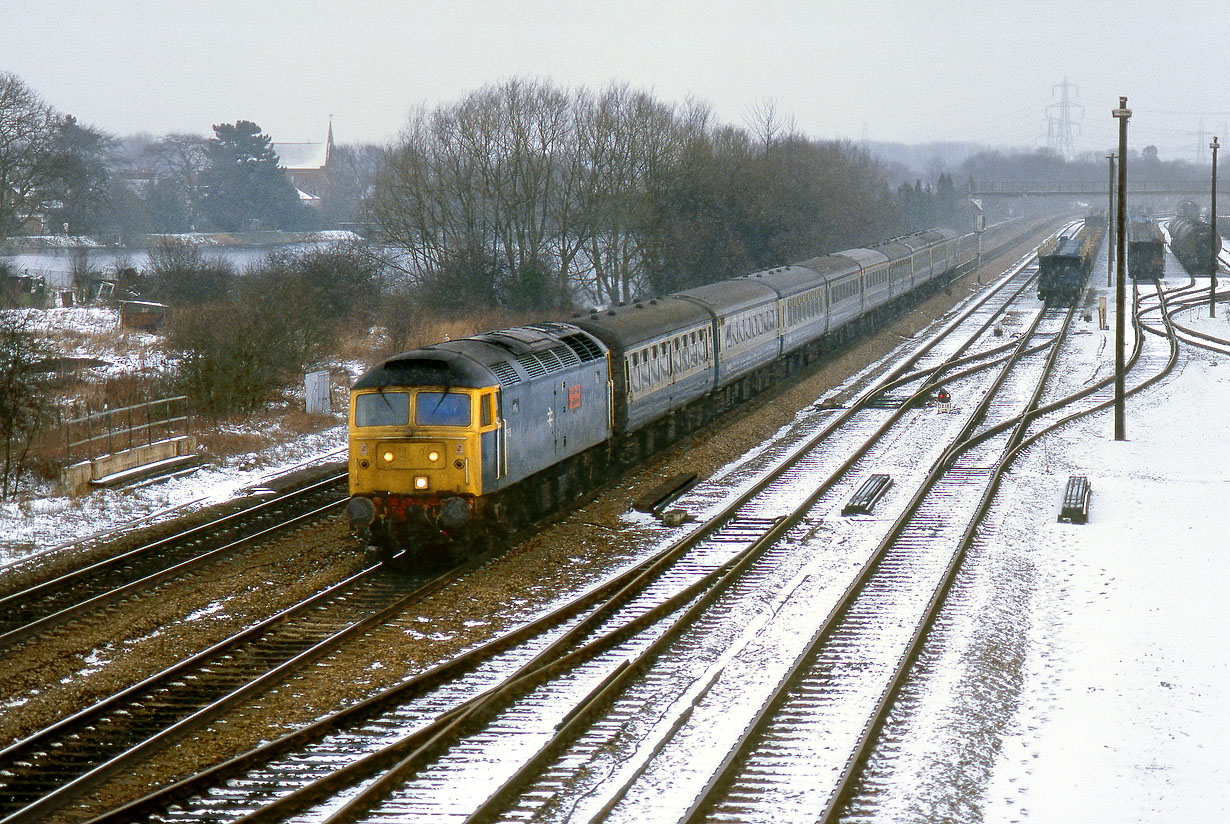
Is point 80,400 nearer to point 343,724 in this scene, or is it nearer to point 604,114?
point 343,724

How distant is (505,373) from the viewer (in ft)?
55.9

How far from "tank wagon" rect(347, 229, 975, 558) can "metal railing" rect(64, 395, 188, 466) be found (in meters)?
7.54

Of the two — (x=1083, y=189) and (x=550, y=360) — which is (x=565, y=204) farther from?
(x=1083, y=189)

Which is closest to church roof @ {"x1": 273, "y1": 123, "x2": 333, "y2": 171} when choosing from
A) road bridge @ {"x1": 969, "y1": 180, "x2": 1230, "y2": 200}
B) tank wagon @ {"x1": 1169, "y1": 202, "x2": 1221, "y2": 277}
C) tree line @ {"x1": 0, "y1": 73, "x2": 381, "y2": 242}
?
tree line @ {"x1": 0, "y1": 73, "x2": 381, "y2": 242}

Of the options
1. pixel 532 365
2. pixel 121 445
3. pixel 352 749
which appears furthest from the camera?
pixel 121 445

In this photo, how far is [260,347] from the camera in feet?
98.0

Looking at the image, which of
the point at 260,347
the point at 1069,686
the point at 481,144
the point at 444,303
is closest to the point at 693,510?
the point at 1069,686

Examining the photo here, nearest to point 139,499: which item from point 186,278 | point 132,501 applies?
point 132,501

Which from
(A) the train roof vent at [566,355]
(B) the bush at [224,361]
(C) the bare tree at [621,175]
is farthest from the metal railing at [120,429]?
(C) the bare tree at [621,175]

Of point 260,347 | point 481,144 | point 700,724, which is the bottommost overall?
point 700,724

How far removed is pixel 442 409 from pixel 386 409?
30.1 inches

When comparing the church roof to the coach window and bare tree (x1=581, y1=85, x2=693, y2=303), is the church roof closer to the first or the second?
bare tree (x1=581, y1=85, x2=693, y2=303)

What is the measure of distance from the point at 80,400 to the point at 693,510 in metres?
15.8

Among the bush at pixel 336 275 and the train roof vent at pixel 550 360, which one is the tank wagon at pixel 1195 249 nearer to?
the bush at pixel 336 275
